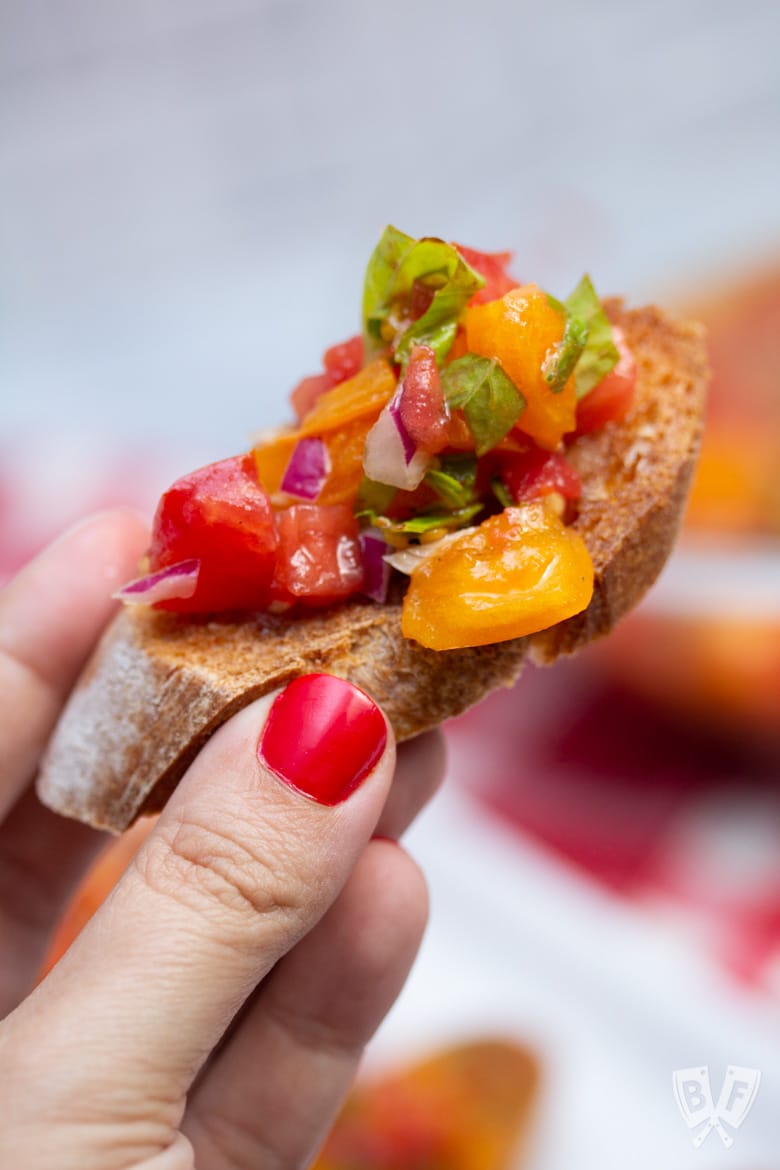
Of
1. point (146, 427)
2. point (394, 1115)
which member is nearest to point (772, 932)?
point (394, 1115)

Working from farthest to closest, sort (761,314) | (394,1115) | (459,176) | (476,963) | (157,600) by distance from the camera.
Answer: (459,176) < (761,314) < (476,963) < (394,1115) < (157,600)

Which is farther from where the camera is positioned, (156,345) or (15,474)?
(156,345)

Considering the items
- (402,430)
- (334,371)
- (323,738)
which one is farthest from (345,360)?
(323,738)

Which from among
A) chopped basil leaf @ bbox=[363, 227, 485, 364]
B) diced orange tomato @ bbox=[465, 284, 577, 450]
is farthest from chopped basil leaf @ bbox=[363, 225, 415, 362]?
diced orange tomato @ bbox=[465, 284, 577, 450]

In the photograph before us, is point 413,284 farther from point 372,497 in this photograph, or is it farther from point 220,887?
point 220,887

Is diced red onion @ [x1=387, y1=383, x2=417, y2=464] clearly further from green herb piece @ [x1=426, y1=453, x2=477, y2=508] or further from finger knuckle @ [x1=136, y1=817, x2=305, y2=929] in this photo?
finger knuckle @ [x1=136, y1=817, x2=305, y2=929]

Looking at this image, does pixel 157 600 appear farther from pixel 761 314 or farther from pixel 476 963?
pixel 761 314

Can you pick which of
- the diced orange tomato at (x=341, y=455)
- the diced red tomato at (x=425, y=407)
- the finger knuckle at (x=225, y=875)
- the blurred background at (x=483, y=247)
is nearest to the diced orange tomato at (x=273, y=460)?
the diced orange tomato at (x=341, y=455)
